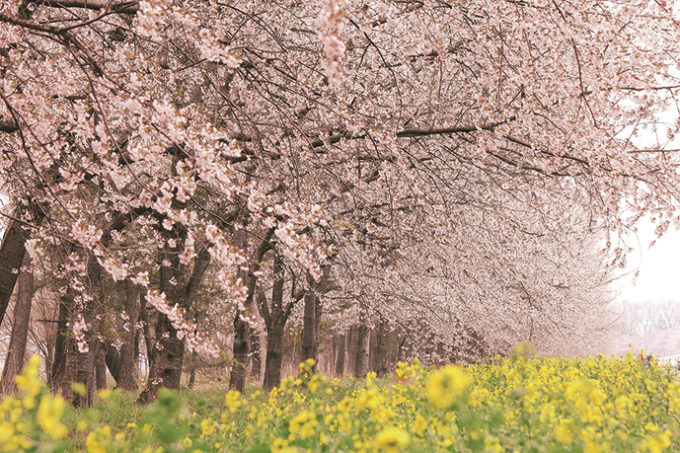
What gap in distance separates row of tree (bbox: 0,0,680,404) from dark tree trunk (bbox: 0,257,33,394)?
0.20 ft

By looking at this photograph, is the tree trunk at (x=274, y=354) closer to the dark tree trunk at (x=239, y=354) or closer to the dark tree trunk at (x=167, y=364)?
the dark tree trunk at (x=239, y=354)

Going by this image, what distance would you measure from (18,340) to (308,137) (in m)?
7.79

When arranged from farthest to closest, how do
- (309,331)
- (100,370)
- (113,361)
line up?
1. (113,361)
2. (100,370)
3. (309,331)

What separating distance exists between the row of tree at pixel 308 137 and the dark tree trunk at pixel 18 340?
0.06m

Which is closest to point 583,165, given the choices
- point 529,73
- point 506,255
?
point 529,73

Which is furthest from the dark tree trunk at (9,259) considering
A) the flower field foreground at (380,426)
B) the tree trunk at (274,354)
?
the tree trunk at (274,354)

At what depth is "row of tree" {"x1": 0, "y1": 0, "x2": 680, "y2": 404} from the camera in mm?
4570

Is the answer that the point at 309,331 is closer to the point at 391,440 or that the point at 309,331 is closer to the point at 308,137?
the point at 308,137

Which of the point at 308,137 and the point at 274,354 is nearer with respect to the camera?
the point at 308,137

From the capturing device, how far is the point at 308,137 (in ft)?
19.5

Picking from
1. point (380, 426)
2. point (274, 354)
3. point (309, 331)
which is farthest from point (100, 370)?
point (380, 426)

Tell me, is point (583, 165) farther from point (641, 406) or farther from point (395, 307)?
point (395, 307)

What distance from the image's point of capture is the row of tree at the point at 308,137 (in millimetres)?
4570

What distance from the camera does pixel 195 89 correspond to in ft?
31.8
